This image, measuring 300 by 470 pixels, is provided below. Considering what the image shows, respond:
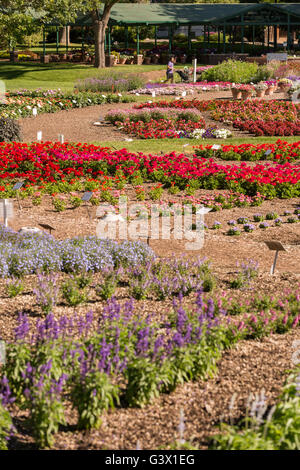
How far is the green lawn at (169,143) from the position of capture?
16219mm

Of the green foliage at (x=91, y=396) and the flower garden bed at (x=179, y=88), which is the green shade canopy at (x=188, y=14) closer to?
the flower garden bed at (x=179, y=88)

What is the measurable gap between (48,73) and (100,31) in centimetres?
376

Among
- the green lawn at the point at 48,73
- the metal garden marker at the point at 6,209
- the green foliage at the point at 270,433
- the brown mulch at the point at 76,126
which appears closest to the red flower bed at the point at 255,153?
the brown mulch at the point at 76,126

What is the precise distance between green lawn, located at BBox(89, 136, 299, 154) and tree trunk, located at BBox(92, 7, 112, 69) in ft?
69.3

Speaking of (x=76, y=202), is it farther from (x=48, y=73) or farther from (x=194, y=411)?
(x=48, y=73)

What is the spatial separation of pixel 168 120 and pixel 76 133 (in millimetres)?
2860

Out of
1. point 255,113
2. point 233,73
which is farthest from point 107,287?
point 233,73

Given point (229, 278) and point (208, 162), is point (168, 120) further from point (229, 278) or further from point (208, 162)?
point (229, 278)

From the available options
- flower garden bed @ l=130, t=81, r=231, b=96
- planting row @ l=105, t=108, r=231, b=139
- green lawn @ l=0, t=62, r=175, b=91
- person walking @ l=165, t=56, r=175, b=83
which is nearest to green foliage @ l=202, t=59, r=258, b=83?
flower garden bed @ l=130, t=81, r=231, b=96

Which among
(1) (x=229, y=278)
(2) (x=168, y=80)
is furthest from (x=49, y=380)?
(2) (x=168, y=80)

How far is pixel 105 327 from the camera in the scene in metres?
5.46

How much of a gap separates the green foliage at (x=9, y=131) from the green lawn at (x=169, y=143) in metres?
1.99

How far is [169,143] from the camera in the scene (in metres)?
17.2

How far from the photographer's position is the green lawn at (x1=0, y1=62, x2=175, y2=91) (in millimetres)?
31953
